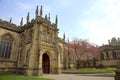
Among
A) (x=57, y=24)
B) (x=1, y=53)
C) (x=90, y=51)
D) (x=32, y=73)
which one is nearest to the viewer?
(x=32, y=73)

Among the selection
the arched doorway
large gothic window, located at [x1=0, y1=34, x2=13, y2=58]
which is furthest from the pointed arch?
the arched doorway

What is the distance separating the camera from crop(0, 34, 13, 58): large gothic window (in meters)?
23.1

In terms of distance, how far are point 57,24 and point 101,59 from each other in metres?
24.5

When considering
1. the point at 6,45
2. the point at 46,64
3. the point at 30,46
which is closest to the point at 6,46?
the point at 6,45

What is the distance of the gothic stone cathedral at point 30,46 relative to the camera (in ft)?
68.3

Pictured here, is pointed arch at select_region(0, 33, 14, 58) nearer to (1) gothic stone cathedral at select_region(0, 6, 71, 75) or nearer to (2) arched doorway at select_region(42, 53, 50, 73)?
(1) gothic stone cathedral at select_region(0, 6, 71, 75)

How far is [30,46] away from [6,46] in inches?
256

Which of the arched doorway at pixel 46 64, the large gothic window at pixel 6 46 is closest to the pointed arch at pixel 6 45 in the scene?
the large gothic window at pixel 6 46

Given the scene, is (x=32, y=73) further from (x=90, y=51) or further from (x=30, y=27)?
(x=90, y=51)

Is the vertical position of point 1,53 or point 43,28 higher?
point 43,28

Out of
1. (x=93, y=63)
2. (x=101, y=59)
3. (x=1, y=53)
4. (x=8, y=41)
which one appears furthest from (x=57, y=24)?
(x=101, y=59)

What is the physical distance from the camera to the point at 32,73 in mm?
19312

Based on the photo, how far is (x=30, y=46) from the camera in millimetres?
21203

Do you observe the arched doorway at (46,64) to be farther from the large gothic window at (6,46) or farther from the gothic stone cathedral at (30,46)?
the large gothic window at (6,46)
